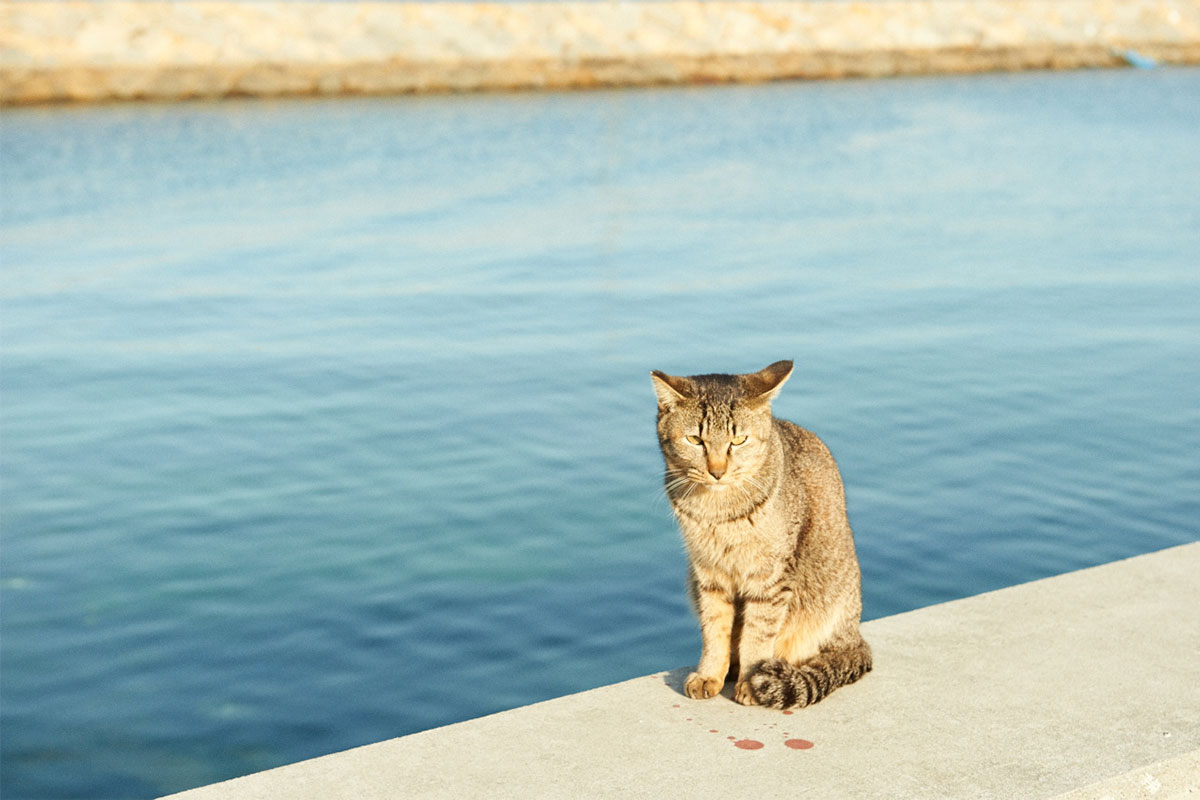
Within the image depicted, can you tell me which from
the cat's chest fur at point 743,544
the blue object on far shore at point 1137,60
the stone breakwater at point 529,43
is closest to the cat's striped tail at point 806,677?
the cat's chest fur at point 743,544

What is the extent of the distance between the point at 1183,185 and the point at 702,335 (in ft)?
34.8

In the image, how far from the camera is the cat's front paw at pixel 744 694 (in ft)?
13.1

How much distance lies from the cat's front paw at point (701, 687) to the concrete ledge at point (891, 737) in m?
0.03

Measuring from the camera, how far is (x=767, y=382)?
409 centimetres

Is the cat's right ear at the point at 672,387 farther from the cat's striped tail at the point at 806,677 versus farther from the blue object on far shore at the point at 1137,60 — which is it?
the blue object on far shore at the point at 1137,60

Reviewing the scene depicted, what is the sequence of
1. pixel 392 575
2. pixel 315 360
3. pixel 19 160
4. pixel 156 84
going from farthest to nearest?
pixel 156 84 < pixel 19 160 < pixel 315 360 < pixel 392 575

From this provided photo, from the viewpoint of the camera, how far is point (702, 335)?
1145cm

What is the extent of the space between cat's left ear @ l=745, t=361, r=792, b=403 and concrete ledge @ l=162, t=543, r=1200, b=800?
3.07 ft

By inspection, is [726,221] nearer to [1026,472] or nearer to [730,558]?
[1026,472]

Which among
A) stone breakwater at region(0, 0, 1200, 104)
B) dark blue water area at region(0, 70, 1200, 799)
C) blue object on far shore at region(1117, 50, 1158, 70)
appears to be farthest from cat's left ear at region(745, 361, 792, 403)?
blue object on far shore at region(1117, 50, 1158, 70)

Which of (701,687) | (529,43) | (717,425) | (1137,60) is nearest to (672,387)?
(717,425)

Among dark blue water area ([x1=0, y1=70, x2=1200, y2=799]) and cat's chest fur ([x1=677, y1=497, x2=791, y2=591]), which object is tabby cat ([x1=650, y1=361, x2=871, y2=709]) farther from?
dark blue water area ([x1=0, y1=70, x2=1200, y2=799])

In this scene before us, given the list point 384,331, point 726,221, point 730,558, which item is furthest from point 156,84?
point 730,558

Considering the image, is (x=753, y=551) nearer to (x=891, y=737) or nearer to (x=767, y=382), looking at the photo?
(x=767, y=382)
